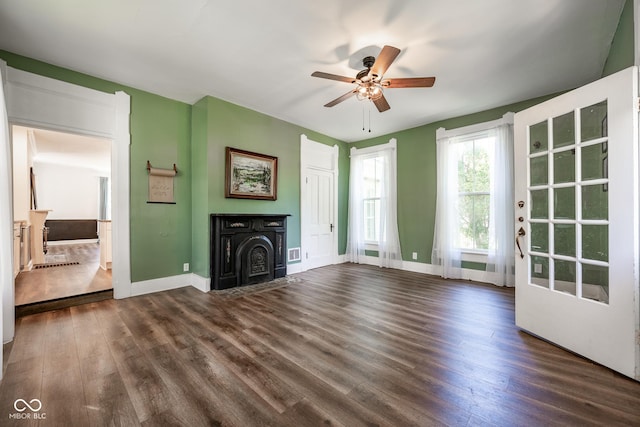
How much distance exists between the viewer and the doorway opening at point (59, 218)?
343cm

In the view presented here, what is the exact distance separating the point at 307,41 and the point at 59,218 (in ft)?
37.8

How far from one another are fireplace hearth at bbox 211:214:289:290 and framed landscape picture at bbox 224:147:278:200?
1.35 ft

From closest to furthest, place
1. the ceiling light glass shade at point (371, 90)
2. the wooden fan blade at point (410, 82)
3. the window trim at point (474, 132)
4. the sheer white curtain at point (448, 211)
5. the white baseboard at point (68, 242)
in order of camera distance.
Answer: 1. the wooden fan blade at point (410, 82)
2. the ceiling light glass shade at point (371, 90)
3. the window trim at point (474, 132)
4. the sheer white curtain at point (448, 211)
5. the white baseboard at point (68, 242)

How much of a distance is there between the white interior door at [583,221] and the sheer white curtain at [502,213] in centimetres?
163

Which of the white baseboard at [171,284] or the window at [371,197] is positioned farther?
the window at [371,197]

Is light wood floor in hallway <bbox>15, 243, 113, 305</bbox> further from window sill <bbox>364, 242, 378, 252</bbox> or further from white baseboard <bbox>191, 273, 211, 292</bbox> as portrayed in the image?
window sill <bbox>364, 242, 378, 252</bbox>

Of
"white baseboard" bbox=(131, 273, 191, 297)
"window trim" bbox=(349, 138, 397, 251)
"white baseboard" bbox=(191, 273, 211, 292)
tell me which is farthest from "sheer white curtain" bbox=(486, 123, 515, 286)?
"white baseboard" bbox=(131, 273, 191, 297)

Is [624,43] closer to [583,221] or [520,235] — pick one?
[583,221]

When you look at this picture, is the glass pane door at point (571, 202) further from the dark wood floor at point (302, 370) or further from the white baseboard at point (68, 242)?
the white baseboard at point (68, 242)

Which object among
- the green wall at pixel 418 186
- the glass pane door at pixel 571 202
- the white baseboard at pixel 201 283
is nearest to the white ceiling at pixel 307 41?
the glass pane door at pixel 571 202

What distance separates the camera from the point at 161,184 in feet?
12.3

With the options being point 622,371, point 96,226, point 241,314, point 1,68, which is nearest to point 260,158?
point 241,314

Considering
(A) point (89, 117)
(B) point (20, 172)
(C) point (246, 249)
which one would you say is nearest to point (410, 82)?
(C) point (246, 249)

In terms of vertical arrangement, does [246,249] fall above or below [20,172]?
below
